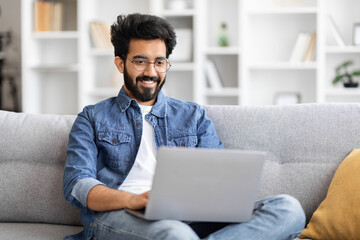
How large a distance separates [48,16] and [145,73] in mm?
2922

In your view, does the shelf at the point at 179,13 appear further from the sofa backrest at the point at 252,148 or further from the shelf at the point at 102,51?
the sofa backrest at the point at 252,148

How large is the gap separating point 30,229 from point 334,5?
3196 millimetres

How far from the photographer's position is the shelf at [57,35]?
4.49 metres

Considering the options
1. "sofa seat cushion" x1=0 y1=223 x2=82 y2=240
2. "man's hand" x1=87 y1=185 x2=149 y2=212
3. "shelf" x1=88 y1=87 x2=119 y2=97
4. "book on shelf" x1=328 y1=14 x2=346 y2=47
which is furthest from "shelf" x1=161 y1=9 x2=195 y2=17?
"man's hand" x1=87 y1=185 x2=149 y2=212

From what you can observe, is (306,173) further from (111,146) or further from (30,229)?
(30,229)

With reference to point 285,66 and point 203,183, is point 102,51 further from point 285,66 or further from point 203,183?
point 203,183

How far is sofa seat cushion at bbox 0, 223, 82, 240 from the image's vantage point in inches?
71.8

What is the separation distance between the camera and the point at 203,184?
1404 mm

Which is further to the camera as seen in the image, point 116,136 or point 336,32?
point 336,32

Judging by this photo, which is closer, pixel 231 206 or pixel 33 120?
pixel 231 206

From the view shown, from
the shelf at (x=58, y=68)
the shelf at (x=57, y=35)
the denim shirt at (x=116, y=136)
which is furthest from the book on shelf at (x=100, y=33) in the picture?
the denim shirt at (x=116, y=136)

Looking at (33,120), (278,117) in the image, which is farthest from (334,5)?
(33,120)

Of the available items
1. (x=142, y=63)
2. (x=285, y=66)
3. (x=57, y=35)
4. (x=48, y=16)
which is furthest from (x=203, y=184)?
(x=48, y=16)

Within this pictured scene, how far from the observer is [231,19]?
14.6 ft
